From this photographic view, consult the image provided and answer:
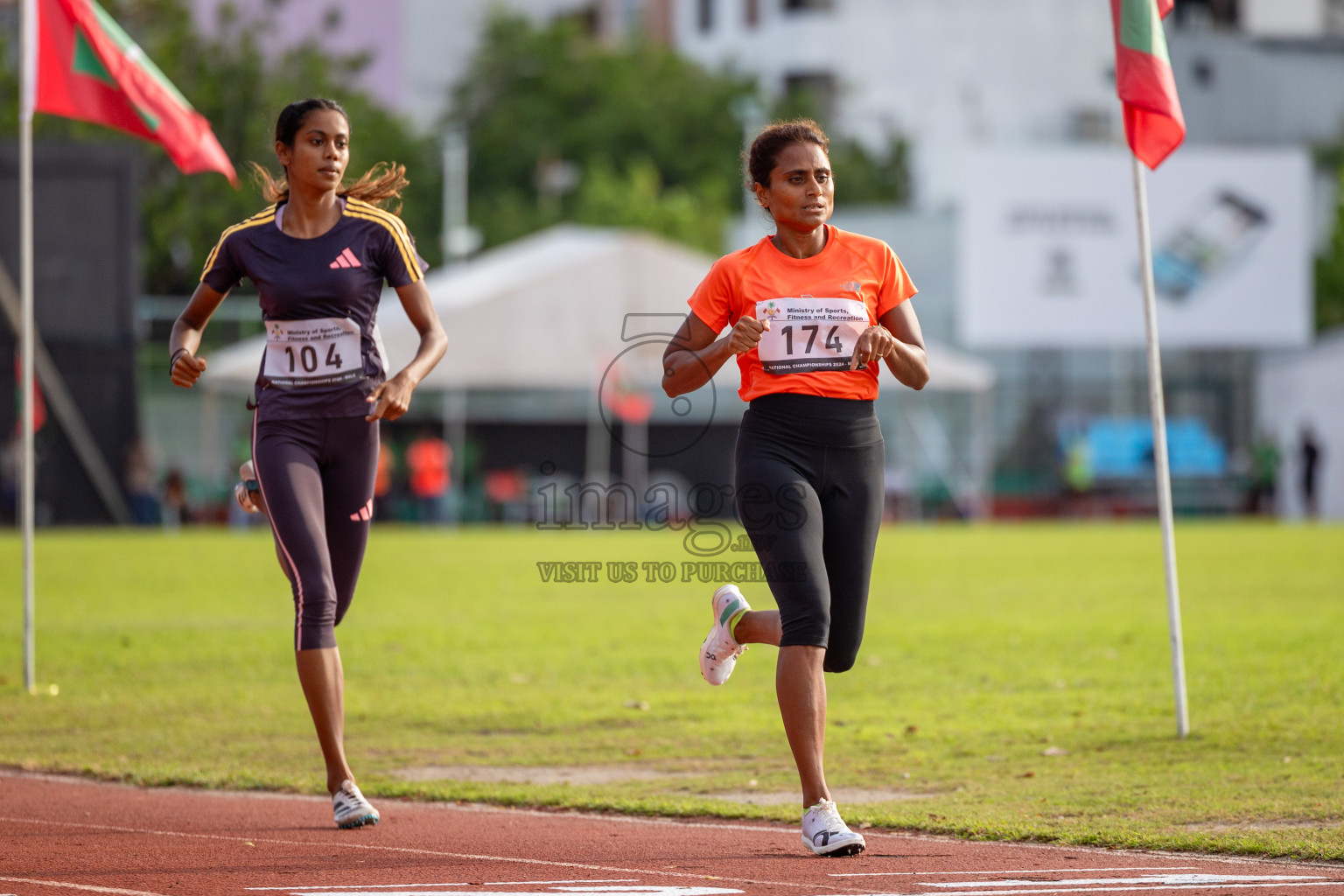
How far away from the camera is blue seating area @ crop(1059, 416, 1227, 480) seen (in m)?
44.7

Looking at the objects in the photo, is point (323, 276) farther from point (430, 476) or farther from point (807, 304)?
point (430, 476)

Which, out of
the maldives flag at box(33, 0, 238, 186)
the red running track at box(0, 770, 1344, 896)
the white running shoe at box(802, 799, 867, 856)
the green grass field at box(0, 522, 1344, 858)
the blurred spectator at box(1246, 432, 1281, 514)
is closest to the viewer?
the red running track at box(0, 770, 1344, 896)

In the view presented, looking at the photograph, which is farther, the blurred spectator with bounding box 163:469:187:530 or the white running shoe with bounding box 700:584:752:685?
the blurred spectator with bounding box 163:469:187:530

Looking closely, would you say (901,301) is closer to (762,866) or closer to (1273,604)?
(762,866)

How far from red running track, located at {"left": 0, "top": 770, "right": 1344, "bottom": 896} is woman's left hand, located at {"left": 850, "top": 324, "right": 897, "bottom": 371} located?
5.24ft

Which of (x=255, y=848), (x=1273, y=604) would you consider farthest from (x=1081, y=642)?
(x=255, y=848)

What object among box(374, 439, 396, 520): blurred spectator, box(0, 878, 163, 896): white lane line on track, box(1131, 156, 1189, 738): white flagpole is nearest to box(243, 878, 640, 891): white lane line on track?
box(0, 878, 163, 896): white lane line on track

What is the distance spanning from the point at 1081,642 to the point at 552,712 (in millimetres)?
4818

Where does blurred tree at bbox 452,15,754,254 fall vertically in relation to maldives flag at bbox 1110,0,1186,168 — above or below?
above

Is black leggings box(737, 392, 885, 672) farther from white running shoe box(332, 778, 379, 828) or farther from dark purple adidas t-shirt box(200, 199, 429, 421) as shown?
white running shoe box(332, 778, 379, 828)

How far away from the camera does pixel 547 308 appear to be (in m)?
32.6

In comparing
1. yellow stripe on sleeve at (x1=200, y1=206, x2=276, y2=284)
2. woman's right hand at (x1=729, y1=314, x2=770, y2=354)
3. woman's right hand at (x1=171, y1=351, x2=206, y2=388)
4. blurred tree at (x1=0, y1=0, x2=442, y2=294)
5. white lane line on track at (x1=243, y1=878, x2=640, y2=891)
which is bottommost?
white lane line on track at (x1=243, y1=878, x2=640, y2=891)

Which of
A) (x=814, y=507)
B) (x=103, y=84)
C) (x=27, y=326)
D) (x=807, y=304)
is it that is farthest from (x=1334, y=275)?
(x=814, y=507)

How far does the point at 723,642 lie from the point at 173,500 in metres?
29.4
